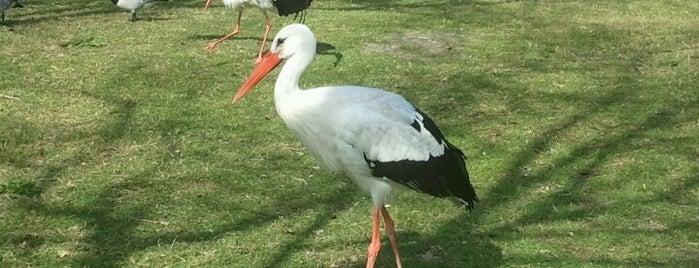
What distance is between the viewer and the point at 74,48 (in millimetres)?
8086

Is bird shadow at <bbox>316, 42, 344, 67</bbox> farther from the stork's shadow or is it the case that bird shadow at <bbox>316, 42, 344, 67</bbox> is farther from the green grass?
the stork's shadow

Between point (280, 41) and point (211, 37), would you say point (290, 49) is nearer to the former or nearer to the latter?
point (280, 41)

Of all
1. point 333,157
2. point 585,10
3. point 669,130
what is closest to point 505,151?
point 669,130

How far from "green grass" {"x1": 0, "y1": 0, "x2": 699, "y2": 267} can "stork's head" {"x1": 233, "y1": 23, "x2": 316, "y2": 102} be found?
938mm

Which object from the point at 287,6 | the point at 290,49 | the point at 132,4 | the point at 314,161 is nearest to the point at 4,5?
the point at 132,4

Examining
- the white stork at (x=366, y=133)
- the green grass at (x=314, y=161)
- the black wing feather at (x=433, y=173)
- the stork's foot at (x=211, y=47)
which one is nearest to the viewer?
the white stork at (x=366, y=133)

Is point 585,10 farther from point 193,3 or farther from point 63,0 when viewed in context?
point 63,0

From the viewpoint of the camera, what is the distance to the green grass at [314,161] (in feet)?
14.2

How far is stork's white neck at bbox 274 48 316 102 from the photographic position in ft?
12.3

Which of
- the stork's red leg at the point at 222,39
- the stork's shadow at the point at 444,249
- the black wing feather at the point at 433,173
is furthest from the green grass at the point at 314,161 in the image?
the black wing feather at the point at 433,173

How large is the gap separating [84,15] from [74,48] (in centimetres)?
184

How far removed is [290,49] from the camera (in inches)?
154

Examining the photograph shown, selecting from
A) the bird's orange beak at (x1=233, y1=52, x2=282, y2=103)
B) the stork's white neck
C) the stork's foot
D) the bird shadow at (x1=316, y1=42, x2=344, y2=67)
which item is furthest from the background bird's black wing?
the stork's white neck

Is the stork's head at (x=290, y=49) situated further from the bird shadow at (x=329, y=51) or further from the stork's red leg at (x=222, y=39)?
the stork's red leg at (x=222, y=39)
